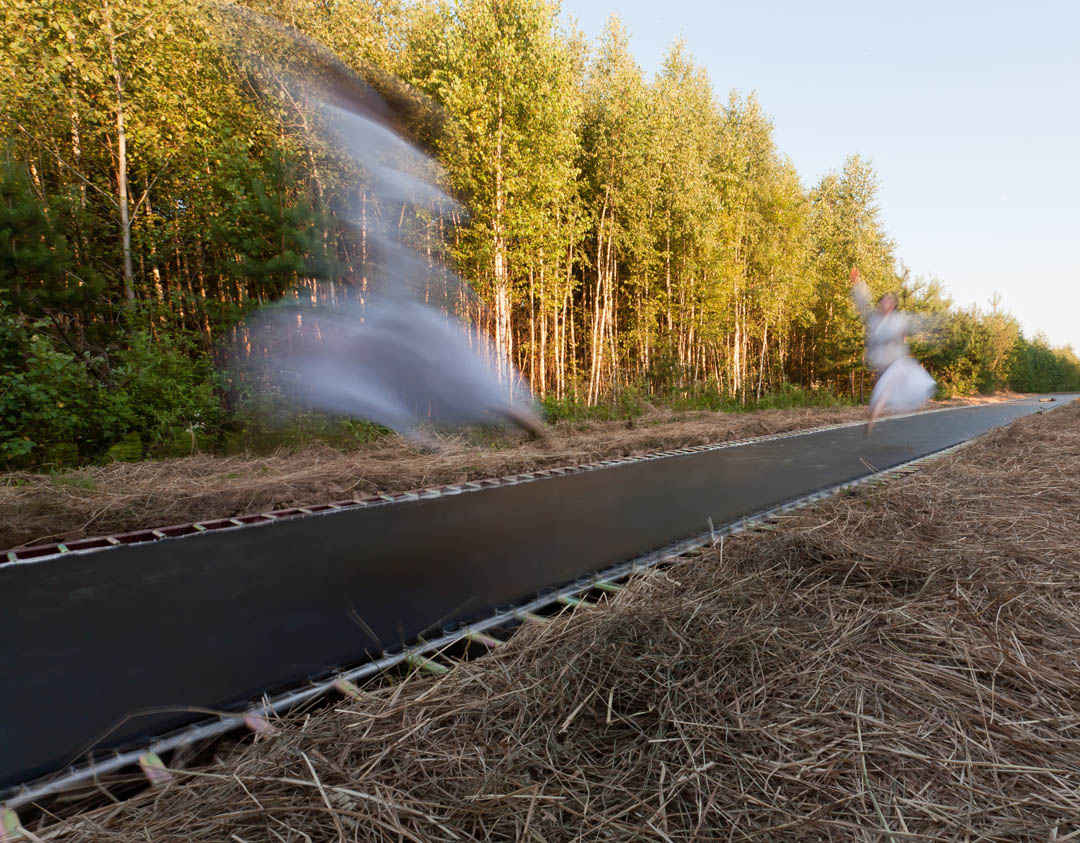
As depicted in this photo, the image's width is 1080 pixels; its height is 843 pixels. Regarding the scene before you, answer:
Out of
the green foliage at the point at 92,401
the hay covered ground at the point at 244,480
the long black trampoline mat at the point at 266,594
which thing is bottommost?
the long black trampoline mat at the point at 266,594

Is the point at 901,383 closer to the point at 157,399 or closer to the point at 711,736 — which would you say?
the point at 711,736

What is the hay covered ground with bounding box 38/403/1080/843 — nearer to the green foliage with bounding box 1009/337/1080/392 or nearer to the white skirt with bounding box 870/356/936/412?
→ the white skirt with bounding box 870/356/936/412

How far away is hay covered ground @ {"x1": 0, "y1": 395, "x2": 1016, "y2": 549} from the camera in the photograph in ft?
9.87

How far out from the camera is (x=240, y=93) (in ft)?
22.7

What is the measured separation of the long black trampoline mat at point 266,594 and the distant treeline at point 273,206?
276 cm

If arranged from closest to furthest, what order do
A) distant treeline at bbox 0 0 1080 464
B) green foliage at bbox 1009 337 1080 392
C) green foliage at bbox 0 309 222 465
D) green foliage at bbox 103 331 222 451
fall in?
green foliage at bbox 0 309 222 465 < green foliage at bbox 103 331 222 451 < distant treeline at bbox 0 0 1080 464 < green foliage at bbox 1009 337 1080 392

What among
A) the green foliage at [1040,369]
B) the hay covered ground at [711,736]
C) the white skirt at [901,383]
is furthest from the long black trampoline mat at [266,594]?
the green foliage at [1040,369]

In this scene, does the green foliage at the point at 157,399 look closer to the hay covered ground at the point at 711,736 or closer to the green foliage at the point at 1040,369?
the hay covered ground at the point at 711,736

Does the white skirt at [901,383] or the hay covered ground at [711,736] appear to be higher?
the white skirt at [901,383]

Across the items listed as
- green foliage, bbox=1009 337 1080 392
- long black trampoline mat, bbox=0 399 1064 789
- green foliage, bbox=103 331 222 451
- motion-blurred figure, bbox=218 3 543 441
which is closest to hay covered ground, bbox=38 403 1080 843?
long black trampoline mat, bbox=0 399 1064 789

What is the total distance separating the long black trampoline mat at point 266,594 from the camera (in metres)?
1.27

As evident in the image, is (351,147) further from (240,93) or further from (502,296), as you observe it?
(502,296)

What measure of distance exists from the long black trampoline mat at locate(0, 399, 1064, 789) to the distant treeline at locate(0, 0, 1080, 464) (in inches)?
109

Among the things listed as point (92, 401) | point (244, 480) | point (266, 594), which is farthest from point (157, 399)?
point (266, 594)
